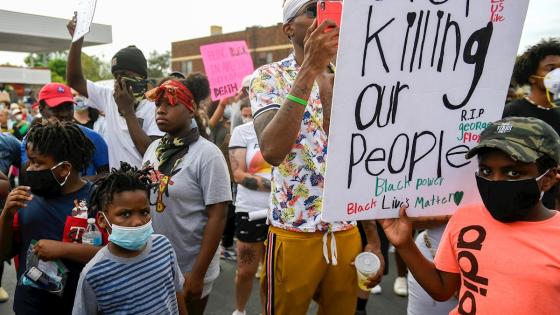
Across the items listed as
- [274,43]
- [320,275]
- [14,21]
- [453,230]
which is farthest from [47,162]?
[274,43]

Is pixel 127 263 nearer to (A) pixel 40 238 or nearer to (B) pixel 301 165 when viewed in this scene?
(A) pixel 40 238

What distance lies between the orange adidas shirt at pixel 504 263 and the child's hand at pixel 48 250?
169 centimetres

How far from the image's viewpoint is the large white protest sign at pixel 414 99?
4.98ft

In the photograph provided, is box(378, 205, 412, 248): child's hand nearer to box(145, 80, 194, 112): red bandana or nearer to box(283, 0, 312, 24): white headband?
box(283, 0, 312, 24): white headband

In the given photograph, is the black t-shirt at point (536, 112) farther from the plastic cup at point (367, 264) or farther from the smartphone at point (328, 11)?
the smartphone at point (328, 11)

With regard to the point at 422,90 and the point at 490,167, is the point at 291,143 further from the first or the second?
the point at 490,167

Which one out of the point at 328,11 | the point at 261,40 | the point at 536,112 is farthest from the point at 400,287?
the point at 261,40

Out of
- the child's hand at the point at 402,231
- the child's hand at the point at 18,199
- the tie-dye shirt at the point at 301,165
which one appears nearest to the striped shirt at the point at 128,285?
the child's hand at the point at 18,199

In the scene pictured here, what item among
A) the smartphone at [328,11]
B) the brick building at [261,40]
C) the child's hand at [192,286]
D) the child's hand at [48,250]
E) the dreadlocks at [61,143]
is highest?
the brick building at [261,40]

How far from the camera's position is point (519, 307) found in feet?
4.79

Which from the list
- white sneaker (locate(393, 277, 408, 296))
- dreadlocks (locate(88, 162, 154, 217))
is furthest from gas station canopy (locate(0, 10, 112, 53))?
dreadlocks (locate(88, 162, 154, 217))

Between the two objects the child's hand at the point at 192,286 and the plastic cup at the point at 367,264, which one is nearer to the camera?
the plastic cup at the point at 367,264

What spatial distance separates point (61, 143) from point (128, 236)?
722 mm

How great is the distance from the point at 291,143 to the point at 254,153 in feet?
8.16
